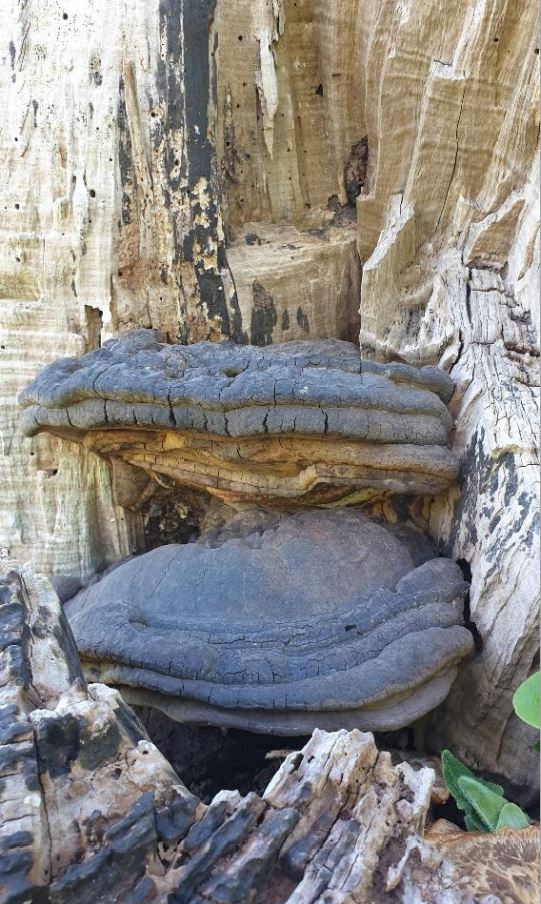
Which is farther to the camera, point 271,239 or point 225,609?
point 271,239

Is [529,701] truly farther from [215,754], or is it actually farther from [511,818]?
[215,754]

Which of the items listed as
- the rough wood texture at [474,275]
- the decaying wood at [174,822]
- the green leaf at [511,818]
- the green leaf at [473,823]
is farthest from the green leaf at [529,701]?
the rough wood texture at [474,275]

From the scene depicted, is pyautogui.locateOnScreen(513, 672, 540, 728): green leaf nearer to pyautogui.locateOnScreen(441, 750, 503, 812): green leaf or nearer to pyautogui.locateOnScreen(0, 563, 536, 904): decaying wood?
pyautogui.locateOnScreen(0, 563, 536, 904): decaying wood

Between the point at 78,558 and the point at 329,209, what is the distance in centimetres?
221

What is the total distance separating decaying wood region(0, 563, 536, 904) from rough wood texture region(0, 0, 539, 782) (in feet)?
3.94

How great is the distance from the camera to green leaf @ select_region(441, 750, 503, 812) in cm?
185

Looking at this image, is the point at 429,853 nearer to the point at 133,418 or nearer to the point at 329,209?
the point at 133,418

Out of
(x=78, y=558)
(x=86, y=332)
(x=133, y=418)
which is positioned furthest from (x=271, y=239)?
(x=78, y=558)

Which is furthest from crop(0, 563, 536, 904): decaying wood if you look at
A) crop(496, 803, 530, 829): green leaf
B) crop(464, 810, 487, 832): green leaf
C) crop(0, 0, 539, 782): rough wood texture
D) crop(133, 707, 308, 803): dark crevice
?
crop(0, 0, 539, 782): rough wood texture

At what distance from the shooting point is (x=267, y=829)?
1.35 meters

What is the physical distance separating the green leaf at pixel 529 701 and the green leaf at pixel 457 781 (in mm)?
602

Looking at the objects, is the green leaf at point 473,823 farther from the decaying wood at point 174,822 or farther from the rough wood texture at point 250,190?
the rough wood texture at point 250,190

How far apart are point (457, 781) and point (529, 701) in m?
0.65

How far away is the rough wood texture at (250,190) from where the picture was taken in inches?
106
